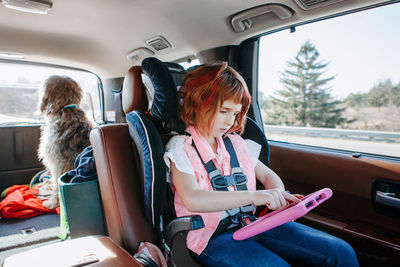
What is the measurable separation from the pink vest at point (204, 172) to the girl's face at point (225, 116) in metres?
0.09

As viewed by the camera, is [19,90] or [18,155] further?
[19,90]

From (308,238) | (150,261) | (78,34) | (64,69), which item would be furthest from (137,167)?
(64,69)

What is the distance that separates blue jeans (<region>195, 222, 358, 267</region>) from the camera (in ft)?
3.51

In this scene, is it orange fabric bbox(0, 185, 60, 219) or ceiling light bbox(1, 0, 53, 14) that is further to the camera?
orange fabric bbox(0, 185, 60, 219)

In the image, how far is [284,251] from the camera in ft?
4.08

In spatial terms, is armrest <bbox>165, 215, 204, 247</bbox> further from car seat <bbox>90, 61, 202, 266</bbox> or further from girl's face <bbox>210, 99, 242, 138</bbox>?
girl's face <bbox>210, 99, 242, 138</bbox>

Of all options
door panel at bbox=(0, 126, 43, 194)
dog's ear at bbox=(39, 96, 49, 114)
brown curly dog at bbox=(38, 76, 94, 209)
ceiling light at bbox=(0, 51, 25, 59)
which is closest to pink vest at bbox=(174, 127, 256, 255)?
brown curly dog at bbox=(38, 76, 94, 209)

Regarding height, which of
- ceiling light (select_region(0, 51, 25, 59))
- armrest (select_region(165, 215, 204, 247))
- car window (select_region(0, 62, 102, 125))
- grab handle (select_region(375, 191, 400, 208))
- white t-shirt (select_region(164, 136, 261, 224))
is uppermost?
ceiling light (select_region(0, 51, 25, 59))

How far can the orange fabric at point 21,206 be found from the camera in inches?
103

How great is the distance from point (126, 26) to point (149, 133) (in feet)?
4.93

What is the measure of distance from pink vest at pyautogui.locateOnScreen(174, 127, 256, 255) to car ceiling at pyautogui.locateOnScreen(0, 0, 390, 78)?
101cm

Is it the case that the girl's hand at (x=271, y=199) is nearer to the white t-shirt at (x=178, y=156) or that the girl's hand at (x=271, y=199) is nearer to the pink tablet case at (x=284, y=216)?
the pink tablet case at (x=284, y=216)

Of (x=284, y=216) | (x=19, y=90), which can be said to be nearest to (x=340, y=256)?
(x=284, y=216)

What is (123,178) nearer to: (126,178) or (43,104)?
(126,178)
